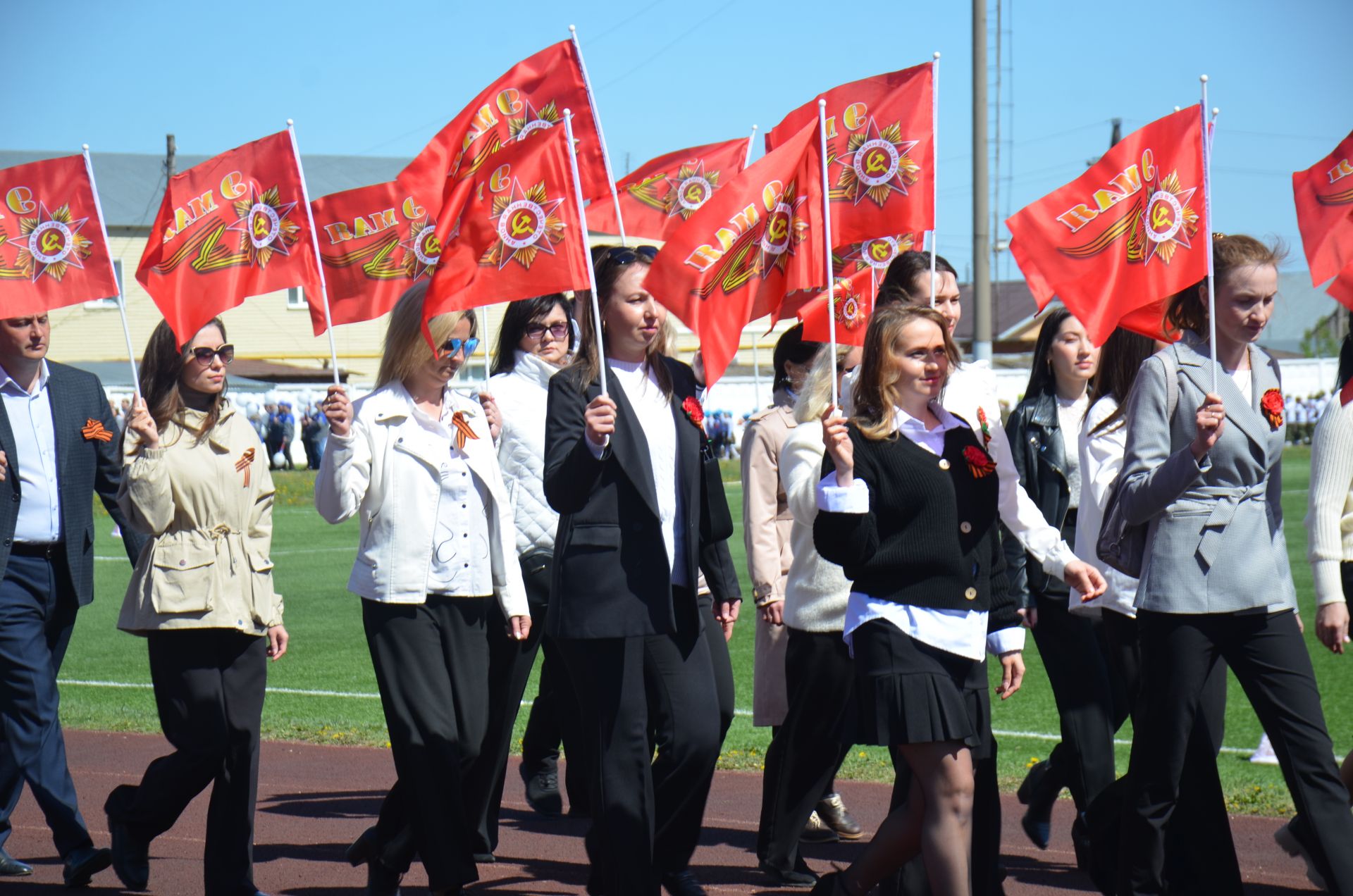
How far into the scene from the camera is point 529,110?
585cm

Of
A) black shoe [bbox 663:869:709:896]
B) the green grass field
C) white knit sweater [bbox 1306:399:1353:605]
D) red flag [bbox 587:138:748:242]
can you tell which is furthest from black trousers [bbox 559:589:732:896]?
red flag [bbox 587:138:748:242]

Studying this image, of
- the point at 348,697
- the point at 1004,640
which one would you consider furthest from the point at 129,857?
the point at 348,697

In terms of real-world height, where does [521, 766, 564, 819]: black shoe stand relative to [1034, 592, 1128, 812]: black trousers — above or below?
below

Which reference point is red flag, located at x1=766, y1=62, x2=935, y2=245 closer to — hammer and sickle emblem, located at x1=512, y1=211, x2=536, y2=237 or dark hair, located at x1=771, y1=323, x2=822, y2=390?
dark hair, located at x1=771, y1=323, x2=822, y2=390

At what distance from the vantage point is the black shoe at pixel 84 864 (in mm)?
6141

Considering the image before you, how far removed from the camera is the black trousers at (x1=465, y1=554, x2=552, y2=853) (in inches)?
241

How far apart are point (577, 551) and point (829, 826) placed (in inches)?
93.3

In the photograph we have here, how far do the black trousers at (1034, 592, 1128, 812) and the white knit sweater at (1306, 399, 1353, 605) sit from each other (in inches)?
40.6

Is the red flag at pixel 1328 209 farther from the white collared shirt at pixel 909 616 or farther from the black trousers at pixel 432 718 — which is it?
the black trousers at pixel 432 718

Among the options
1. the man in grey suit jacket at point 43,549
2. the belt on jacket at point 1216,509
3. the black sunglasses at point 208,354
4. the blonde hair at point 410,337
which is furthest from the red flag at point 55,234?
the belt on jacket at point 1216,509

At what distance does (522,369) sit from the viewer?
725cm

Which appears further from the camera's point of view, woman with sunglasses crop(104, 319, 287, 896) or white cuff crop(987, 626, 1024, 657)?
woman with sunglasses crop(104, 319, 287, 896)

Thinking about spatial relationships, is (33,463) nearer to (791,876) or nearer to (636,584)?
(636,584)

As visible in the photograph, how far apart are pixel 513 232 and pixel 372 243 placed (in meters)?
2.09
